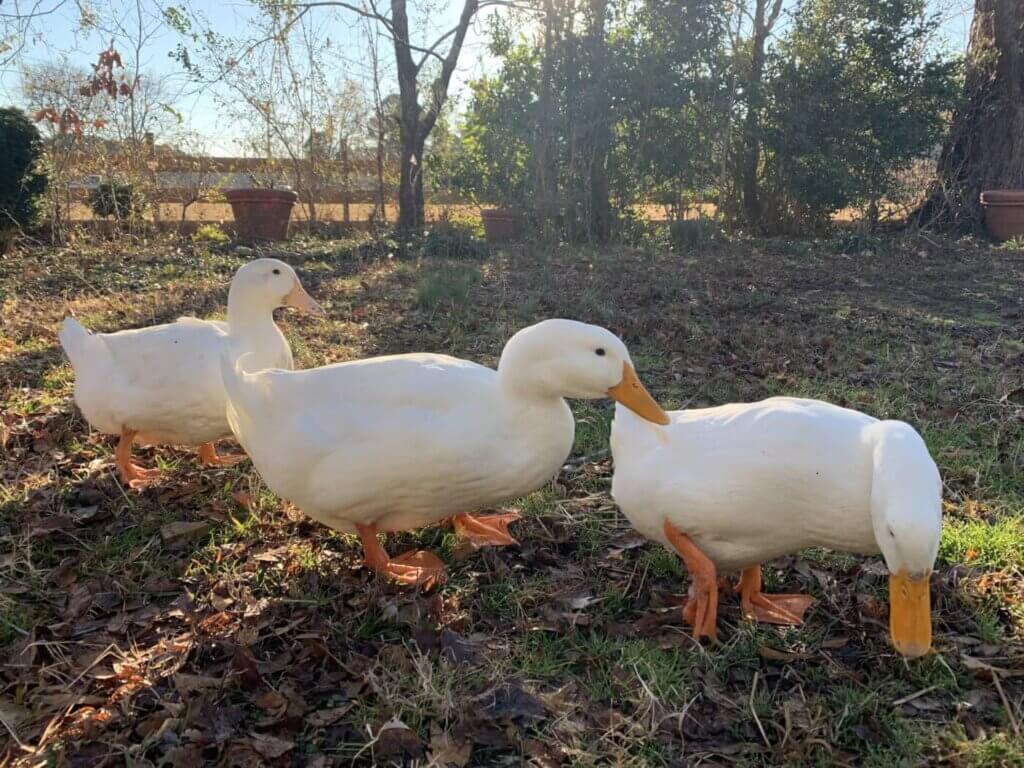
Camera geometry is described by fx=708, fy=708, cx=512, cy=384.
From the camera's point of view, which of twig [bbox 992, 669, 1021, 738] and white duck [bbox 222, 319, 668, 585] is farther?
white duck [bbox 222, 319, 668, 585]

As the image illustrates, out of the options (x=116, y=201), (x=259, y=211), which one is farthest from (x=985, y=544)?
(x=116, y=201)

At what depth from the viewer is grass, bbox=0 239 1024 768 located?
1.76 meters

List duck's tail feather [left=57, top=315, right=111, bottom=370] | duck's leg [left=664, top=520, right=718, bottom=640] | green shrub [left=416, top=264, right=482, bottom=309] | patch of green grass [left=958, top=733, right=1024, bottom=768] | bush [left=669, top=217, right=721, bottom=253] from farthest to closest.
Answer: bush [left=669, top=217, right=721, bottom=253] → green shrub [left=416, top=264, right=482, bottom=309] → duck's tail feather [left=57, top=315, right=111, bottom=370] → duck's leg [left=664, top=520, right=718, bottom=640] → patch of green grass [left=958, top=733, right=1024, bottom=768]

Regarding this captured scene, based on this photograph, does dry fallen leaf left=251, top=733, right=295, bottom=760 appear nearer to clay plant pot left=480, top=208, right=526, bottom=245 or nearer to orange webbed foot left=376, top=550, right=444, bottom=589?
orange webbed foot left=376, top=550, right=444, bottom=589

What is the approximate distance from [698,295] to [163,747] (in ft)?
20.2

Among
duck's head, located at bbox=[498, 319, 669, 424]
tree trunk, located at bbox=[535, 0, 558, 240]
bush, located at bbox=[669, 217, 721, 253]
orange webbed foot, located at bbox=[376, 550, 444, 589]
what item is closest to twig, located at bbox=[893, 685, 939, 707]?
duck's head, located at bbox=[498, 319, 669, 424]

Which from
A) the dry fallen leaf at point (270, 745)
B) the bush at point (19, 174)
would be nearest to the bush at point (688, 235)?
the bush at point (19, 174)

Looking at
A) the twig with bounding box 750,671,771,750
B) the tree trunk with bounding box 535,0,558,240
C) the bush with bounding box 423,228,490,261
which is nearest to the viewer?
the twig with bounding box 750,671,771,750

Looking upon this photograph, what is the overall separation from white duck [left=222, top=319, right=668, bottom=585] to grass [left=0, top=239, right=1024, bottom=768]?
1.02 feet

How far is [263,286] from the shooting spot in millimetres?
3461

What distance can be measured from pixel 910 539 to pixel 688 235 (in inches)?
389

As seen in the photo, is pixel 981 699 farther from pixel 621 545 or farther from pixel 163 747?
pixel 163 747

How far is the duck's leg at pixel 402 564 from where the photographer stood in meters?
2.45

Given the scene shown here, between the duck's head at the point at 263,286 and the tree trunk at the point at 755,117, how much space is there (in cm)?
1088
